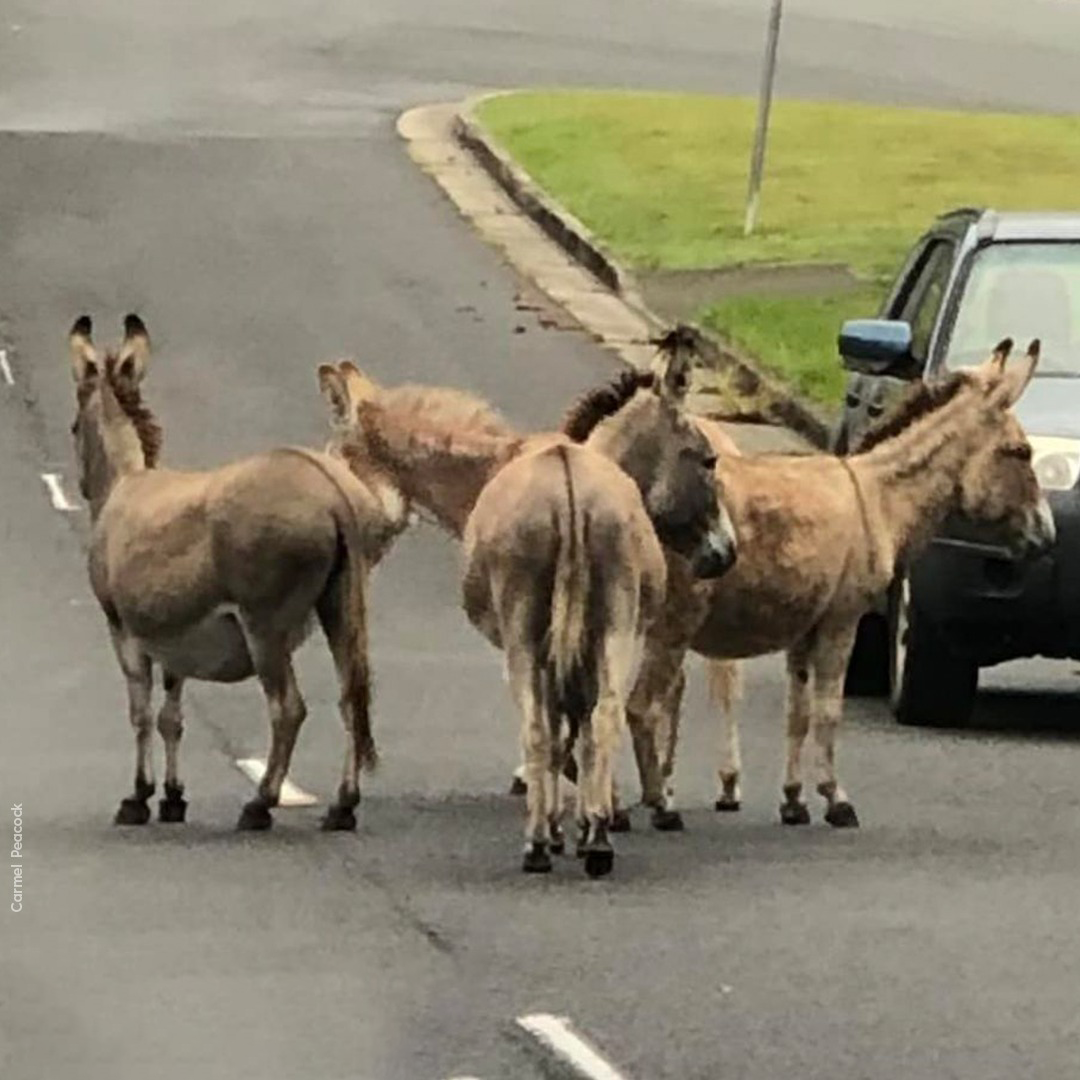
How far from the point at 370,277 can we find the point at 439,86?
11856 mm

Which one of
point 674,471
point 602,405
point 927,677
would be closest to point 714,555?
point 674,471

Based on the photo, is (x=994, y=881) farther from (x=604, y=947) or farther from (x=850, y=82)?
(x=850, y=82)

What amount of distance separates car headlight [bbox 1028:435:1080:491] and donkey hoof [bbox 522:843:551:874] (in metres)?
3.88

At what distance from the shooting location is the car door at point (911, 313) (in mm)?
16734

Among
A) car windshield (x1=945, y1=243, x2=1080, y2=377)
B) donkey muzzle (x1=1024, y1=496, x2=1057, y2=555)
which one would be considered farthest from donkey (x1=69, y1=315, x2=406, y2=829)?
car windshield (x1=945, y1=243, x2=1080, y2=377)

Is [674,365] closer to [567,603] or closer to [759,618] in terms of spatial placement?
[567,603]

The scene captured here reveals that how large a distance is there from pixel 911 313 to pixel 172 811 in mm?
5117

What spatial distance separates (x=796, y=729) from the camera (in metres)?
13.7

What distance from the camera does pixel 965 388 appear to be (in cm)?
1462

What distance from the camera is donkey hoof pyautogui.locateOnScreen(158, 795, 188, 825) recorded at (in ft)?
43.9

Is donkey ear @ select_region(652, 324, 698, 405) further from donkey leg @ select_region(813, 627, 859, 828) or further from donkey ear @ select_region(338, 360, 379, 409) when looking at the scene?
donkey ear @ select_region(338, 360, 379, 409)

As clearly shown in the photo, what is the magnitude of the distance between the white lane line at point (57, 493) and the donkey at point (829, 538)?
28.5 ft

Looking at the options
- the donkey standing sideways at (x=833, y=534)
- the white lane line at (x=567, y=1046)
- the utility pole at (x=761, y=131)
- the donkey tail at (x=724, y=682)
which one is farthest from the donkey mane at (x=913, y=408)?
the utility pole at (x=761, y=131)

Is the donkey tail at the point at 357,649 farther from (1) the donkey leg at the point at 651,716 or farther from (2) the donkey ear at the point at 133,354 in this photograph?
(2) the donkey ear at the point at 133,354
